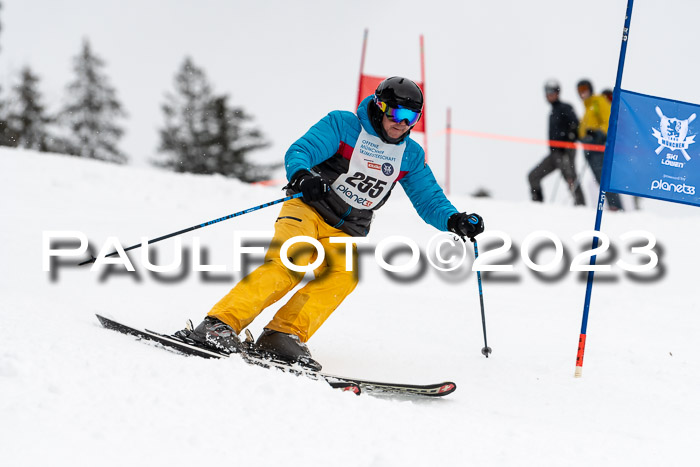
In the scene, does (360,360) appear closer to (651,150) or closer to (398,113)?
(398,113)

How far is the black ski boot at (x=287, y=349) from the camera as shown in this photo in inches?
149

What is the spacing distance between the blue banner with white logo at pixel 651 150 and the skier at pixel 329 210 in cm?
114

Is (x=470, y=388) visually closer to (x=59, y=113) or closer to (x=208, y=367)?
(x=208, y=367)

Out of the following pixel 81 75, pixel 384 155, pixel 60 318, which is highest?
pixel 81 75

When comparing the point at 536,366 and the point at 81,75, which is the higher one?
the point at 81,75

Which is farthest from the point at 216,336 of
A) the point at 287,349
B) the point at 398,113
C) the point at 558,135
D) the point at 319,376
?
the point at 558,135

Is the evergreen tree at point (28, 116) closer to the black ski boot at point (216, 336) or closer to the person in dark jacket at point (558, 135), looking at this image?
the person in dark jacket at point (558, 135)

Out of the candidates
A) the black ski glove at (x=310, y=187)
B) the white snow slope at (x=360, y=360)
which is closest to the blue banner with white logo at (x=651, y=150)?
the white snow slope at (x=360, y=360)

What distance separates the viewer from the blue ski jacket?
395 cm

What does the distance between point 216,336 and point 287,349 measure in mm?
473

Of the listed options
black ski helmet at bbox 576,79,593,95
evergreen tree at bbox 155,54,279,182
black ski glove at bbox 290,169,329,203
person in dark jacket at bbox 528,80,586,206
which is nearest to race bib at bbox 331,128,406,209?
black ski glove at bbox 290,169,329,203

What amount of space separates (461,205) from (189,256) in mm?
4491

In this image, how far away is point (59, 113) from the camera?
98.8 feet

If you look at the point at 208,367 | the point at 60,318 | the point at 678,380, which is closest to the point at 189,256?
the point at 60,318
